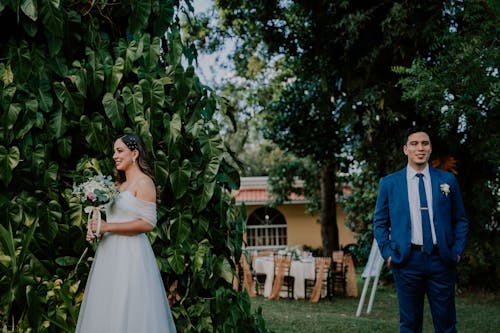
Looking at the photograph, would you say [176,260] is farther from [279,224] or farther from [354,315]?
[279,224]

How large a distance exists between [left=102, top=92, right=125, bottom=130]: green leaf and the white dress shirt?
2.16 meters

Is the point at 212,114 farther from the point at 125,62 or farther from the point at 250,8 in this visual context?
the point at 250,8

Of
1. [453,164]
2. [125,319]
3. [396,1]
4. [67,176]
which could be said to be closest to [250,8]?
[396,1]

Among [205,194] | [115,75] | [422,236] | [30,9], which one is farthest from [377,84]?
[30,9]

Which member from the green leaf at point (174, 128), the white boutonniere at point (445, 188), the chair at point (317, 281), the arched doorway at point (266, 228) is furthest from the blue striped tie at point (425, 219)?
the arched doorway at point (266, 228)

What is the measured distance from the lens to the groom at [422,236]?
12.7 ft

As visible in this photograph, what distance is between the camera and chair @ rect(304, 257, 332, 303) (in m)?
11.5

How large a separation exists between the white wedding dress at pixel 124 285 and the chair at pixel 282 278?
27.7 feet

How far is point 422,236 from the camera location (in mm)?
3898

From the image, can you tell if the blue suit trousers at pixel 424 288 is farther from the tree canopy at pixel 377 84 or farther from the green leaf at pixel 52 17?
the green leaf at pixel 52 17

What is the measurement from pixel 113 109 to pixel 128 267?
1236mm

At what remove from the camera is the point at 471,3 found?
238 inches

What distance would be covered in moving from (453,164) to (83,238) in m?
7.93

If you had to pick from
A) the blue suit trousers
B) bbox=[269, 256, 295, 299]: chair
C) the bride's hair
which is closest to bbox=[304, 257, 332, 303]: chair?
bbox=[269, 256, 295, 299]: chair
